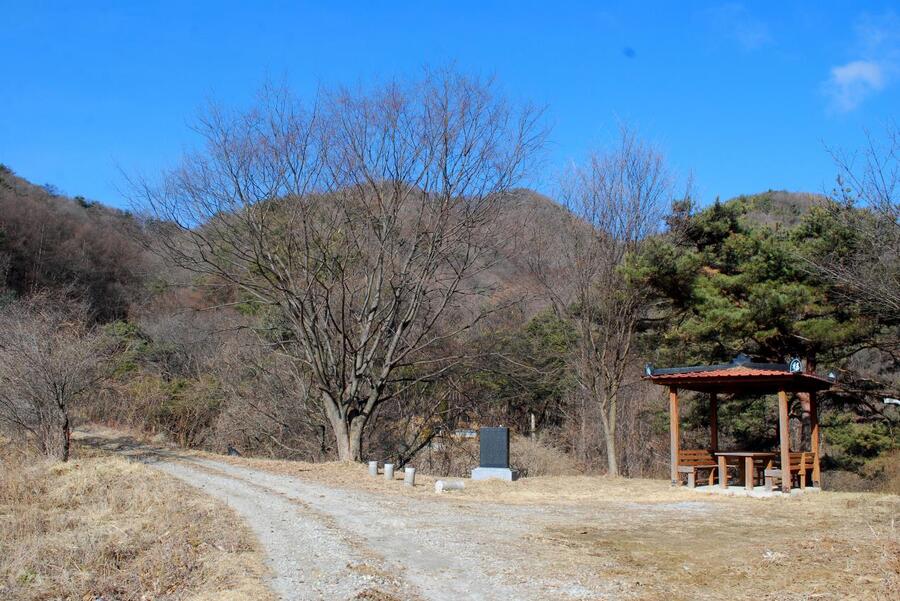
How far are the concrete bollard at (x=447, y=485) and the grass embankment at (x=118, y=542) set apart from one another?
409 cm

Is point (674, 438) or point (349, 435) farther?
point (349, 435)

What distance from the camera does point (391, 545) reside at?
823 cm

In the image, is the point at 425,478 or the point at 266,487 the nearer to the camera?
the point at 266,487

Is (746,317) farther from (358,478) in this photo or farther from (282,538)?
(282,538)

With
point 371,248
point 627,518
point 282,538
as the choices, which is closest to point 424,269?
point 371,248

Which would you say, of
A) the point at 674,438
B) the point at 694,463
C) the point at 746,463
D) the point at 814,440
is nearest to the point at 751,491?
the point at 746,463

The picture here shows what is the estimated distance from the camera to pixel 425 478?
15.7 meters

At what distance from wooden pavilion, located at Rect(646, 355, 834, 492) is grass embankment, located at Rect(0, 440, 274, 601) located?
929 cm

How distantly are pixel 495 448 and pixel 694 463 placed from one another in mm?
Answer: 4332

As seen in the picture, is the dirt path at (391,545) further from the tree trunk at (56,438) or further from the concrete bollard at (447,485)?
the tree trunk at (56,438)

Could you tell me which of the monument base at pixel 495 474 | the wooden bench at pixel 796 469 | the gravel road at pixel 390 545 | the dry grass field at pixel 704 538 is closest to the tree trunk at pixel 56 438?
the gravel road at pixel 390 545

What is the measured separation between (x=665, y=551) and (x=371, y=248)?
37.8ft

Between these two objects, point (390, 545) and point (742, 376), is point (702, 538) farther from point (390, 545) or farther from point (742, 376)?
point (742, 376)

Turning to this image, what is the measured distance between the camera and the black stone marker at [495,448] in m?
16.5
